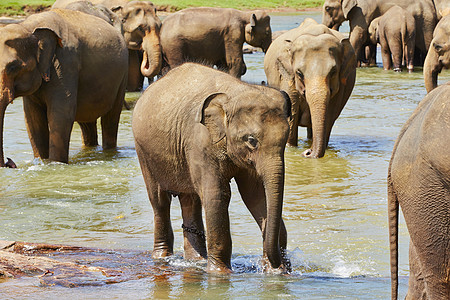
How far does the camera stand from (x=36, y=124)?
1072cm

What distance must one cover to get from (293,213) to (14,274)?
10.4 ft

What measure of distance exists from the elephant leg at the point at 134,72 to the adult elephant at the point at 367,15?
6455 millimetres

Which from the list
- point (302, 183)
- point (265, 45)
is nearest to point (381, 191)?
point (302, 183)

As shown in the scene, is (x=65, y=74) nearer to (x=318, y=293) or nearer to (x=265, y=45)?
(x=318, y=293)

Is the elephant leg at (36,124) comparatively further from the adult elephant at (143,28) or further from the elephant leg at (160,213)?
the elephant leg at (160,213)

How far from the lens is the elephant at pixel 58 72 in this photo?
9.91 m

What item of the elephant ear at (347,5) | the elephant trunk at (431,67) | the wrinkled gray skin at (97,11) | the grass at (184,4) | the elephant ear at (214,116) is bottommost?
the grass at (184,4)

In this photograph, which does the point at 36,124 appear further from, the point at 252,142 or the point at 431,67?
the point at 252,142

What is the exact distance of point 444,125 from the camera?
12.5 ft

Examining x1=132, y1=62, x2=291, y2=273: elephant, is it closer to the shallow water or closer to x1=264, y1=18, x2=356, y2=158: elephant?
the shallow water

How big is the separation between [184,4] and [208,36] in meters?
37.2

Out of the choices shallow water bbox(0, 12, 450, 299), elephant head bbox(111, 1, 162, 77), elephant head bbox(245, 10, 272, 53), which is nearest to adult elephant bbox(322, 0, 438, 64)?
elephant head bbox(245, 10, 272, 53)

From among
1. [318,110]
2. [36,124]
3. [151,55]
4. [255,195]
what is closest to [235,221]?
[255,195]

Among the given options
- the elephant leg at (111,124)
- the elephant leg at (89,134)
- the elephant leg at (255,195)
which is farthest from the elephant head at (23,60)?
the elephant leg at (255,195)
